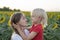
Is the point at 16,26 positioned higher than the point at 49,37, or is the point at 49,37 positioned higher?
the point at 16,26

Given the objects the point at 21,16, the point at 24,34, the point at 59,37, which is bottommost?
the point at 59,37

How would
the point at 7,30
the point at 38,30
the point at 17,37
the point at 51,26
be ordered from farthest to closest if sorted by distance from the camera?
1. the point at 51,26
2. the point at 7,30
3. the point at 38,30
4. the point at 17,37

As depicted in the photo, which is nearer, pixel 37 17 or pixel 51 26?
pixel 37 17

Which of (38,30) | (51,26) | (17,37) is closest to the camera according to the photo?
(17,37)

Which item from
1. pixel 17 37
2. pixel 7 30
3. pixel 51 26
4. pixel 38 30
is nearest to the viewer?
pixel 17 37

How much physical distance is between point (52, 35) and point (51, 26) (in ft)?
2.26

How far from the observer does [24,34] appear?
379 centimetres

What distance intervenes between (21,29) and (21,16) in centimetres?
16

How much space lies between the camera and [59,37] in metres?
6.68

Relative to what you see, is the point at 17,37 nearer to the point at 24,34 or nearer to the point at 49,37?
the point at 24,34

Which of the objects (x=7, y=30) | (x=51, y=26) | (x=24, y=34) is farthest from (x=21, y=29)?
(x=51, y=26)

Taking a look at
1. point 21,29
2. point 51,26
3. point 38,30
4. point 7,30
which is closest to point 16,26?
point 21,29

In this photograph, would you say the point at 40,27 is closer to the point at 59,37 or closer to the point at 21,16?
the point at 21,16

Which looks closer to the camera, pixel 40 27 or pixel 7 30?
pixel 40 27
